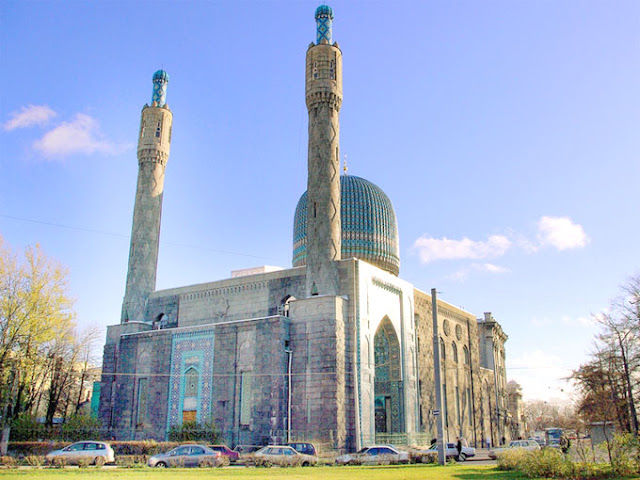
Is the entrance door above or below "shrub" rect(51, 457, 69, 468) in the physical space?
above

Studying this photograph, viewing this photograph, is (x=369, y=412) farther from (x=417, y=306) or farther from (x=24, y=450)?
(x=24, y=450)

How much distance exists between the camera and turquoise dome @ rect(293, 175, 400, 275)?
1495 inches

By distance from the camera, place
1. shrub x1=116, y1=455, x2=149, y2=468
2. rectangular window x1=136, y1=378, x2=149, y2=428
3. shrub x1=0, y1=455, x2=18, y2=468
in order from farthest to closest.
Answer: rectangular window x1=136, y1=378, x2=149, y2=428, shrub x1=116, y1=455, x2=149, y2=468, shrub x1=0, y1=455, x2=18, y2=468

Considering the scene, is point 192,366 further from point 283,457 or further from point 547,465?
point 547,465

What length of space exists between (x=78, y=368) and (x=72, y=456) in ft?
71.3

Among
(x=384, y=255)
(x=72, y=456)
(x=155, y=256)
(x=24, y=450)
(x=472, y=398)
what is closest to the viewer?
(x=72, y=456)

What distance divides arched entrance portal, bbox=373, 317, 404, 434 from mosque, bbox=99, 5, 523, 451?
0.07 metres

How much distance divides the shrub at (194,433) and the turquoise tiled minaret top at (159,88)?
20539 mm

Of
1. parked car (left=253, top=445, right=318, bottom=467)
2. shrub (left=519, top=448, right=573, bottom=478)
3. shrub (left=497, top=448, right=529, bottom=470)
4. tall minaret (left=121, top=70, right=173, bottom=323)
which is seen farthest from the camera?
tall minaret (left=121, top=70, right=173, bottom=323)

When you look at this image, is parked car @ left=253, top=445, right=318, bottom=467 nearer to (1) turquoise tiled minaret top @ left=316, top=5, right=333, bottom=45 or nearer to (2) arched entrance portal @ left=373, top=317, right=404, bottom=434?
(2) arched entrance portal @ left=373, top=317, right=404, bottom=434

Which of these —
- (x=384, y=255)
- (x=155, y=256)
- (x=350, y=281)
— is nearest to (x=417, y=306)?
(x=384, y=255)

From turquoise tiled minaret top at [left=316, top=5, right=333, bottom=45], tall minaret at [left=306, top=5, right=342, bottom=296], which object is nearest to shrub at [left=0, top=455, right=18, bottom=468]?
tall minaret at [left=306, top=5, right=342, bottom=296]

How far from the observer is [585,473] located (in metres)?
14.8

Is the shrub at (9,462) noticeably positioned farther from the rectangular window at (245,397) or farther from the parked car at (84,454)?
the rectangular window at (245,397)
